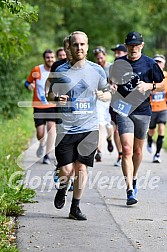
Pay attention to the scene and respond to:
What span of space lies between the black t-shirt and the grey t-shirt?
1276mm

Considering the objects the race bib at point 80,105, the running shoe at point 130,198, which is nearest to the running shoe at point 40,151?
the running shoe at point 130,198

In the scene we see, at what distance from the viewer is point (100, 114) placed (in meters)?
14.0

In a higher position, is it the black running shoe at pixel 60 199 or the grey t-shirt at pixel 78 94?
the grey t-shirt at pixel 78 94

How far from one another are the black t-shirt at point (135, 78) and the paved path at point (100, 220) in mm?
1290

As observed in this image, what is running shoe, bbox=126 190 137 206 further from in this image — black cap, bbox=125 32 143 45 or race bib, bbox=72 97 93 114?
black cap, bbox=125 32 143 45

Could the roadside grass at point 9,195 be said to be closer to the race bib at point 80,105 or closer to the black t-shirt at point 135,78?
the race bib at point 80,105

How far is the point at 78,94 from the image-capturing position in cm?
838

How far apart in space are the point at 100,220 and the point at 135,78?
7.01ft

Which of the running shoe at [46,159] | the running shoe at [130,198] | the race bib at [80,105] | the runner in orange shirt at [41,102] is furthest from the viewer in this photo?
the runner in orange shirt at [41,102]

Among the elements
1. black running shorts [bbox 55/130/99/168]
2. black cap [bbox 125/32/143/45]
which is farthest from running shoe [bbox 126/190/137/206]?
black cap [bbox 125/32/143/45]

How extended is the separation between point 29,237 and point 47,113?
652 centimetres

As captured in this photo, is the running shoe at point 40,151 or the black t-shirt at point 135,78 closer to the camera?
the black t-shirt at point 135,78

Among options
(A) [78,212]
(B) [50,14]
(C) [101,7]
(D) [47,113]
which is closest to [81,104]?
(A) [78,212]

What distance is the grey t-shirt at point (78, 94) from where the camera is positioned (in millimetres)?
8359
